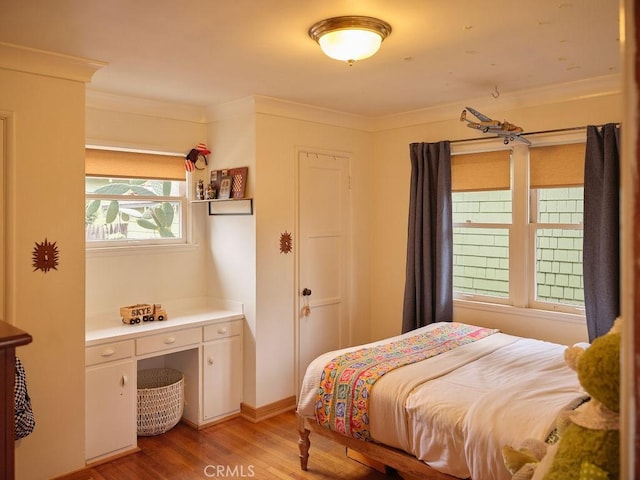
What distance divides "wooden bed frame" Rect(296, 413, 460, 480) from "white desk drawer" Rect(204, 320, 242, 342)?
1.08 m

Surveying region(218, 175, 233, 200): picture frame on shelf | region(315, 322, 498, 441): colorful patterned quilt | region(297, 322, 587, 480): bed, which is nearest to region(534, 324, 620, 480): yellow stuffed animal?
region(297, 322, 587, 480): bed

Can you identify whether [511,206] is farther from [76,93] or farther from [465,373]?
[76,93]

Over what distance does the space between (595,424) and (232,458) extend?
2797 mm

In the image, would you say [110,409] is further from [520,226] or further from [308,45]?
[520,226]

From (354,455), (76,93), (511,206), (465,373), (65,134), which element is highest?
(76,93)

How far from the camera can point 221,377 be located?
12.9 ft

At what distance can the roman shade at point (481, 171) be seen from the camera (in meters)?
3.98

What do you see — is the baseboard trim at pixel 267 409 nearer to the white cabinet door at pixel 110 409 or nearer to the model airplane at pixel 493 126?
the white cabinet door at pixel 110 409

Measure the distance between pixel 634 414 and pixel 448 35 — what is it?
2345 millimetres

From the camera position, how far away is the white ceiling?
2205 mm

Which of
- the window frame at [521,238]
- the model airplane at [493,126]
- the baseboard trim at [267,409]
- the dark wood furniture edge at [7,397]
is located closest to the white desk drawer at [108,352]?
the baseboard trim at [267,409]

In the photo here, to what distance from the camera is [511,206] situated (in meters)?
3.97

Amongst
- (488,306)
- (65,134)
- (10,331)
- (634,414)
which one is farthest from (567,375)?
(65,134)

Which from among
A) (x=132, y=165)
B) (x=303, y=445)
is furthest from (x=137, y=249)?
(x=303, y=445)
